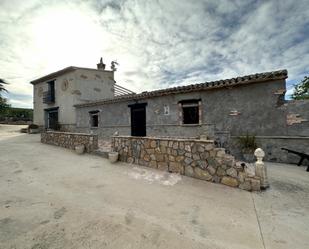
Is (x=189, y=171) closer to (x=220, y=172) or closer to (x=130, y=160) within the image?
(x=220, y=172)

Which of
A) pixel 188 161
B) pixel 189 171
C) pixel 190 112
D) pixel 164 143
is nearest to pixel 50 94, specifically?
pixel 190 112

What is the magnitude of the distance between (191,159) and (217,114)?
4.25 metres

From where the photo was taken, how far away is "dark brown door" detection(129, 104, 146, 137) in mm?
11977

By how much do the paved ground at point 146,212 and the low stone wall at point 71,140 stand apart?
124 inches

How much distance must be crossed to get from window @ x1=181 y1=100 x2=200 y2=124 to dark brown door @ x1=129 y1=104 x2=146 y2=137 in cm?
298

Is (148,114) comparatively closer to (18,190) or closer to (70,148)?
(70,148)

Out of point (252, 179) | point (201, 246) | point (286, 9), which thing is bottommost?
point (201, 246)

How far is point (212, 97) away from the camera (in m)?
9.02

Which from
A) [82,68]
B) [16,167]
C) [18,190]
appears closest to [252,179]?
[18,190]

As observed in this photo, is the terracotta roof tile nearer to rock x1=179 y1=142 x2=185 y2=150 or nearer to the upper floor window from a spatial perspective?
rock x1=179 y1=142 x2=185 y2=150

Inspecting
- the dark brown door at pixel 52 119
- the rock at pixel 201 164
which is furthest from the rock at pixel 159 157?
the dark brown door at pixel 52 119

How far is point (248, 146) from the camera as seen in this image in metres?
7.74

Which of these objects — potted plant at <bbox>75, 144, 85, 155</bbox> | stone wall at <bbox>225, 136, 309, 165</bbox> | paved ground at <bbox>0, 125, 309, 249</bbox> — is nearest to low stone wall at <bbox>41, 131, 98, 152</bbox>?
potted plant at <bbox>75, 144, 85, 155</bbox>

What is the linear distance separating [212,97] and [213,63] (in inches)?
182
